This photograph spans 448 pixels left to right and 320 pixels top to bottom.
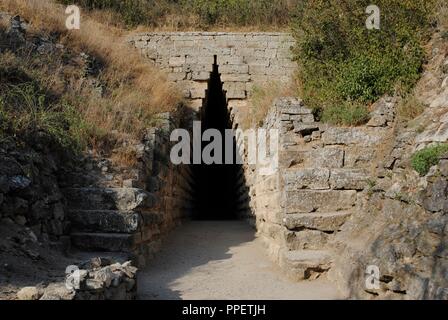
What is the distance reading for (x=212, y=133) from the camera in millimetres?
13117

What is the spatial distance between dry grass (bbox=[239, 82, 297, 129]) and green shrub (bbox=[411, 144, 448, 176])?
3651 mm

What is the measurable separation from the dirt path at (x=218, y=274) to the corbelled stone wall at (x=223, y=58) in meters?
4.14

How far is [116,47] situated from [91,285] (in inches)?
329

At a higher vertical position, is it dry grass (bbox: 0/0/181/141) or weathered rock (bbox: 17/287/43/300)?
dry grass (bbox: 0/0/181/141)

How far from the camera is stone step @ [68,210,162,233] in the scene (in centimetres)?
603

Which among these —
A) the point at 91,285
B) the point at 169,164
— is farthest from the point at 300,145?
the point at 91,285

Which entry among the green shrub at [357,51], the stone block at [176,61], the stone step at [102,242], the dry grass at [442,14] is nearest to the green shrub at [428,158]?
the green shrub at [357,51]

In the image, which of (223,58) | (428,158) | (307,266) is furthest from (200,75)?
(428,158)

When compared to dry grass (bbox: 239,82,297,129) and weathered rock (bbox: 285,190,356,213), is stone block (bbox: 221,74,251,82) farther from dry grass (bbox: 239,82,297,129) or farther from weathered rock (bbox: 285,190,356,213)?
weathered rock (bbox: 285,190,356,213)

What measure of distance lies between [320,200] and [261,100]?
369 cm

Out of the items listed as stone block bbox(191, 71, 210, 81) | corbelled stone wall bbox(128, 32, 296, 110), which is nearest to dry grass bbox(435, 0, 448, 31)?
corbelled stone wall bbox(128, 32, 296, 110)

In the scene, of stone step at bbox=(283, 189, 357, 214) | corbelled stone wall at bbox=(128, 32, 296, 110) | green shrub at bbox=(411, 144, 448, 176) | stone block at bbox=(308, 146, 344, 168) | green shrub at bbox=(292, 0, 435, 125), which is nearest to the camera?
green shrub at bbox=(411, 144, 448, 176)

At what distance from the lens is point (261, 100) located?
31.5 feet
